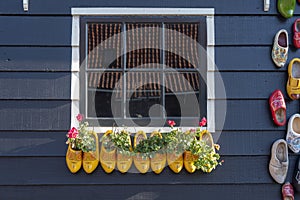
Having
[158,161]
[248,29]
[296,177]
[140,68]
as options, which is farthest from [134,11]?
[296,177]

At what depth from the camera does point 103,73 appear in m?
3.21

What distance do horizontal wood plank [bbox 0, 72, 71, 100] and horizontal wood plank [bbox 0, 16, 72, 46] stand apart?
21 cm

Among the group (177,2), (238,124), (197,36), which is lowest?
(238,124)

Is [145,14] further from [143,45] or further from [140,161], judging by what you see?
[140,161]

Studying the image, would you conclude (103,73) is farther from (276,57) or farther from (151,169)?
(276,57)

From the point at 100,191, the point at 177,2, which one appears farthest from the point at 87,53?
the point at 100,191

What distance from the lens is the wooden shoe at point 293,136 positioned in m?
3.10

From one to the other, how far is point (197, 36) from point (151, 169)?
0.92 meters

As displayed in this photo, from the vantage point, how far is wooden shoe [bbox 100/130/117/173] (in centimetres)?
303

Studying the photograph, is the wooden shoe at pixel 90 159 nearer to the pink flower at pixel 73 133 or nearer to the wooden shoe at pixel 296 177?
the pink flower at pixel 73 133

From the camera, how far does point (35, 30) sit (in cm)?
315

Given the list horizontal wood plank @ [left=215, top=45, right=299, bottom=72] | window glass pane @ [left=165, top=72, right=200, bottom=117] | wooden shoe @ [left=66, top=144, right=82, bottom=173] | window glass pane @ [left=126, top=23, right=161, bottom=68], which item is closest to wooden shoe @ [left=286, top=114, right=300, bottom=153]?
horizontal wood plank @ [left=215, top=45, right=299, bottom=72]

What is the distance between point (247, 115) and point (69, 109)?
114 cm

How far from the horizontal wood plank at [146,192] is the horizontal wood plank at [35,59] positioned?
0.75 m
